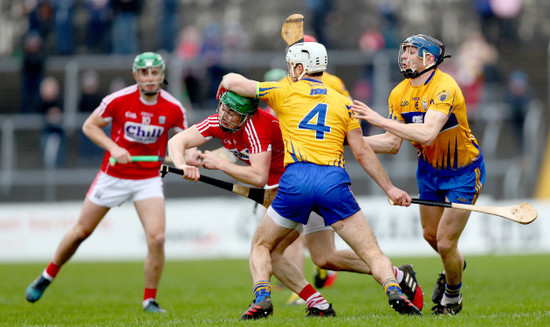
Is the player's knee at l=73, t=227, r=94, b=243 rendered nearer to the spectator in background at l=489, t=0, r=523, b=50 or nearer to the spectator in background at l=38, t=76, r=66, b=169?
the spectator in background at l=38, t=76, r=66, b=169

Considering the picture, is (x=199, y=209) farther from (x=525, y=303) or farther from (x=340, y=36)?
(x=525, y=303)

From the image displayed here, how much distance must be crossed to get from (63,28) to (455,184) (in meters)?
14.9

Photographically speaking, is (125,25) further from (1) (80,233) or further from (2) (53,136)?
(1) (80,233)

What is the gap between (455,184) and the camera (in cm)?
796

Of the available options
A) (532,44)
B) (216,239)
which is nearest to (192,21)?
(216,239)

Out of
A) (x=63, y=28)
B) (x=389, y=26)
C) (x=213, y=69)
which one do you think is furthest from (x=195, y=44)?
(x=389, y=26)

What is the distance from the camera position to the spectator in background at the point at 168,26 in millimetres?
20500

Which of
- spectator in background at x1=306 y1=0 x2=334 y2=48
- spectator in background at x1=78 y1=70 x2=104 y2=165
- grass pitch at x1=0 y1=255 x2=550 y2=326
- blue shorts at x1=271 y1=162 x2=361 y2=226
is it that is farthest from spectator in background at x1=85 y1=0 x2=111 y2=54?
blue shorts at x1=271 y1=162 x2=361 y2=226

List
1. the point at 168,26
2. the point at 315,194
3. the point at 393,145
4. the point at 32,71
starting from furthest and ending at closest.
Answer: the point at 168,26
the point at 32,71
the point at 393,145
the point at 315,194

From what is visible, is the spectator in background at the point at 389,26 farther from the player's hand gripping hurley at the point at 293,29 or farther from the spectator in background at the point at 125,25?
the player's hand gripping hurley at the point at 293,29

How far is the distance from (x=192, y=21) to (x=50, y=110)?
5.89 meters

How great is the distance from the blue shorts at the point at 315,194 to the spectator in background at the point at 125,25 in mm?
13969

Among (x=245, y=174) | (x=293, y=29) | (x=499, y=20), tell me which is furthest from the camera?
(x=499, y=20)

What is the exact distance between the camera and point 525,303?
853cm
